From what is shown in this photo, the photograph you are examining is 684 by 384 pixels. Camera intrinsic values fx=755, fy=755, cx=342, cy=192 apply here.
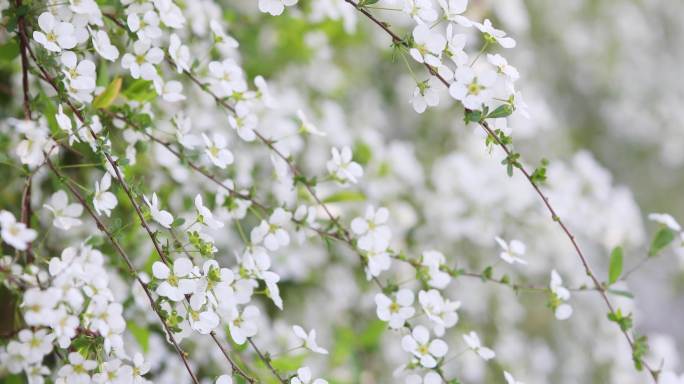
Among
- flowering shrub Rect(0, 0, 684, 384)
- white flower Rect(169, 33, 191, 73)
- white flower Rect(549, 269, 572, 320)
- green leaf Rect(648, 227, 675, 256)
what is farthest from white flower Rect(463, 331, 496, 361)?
white flower Rect(169, 33, 191, 73)

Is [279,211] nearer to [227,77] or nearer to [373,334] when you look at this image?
[227,77]

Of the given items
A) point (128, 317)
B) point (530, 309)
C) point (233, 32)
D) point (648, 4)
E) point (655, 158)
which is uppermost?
point (648, 4)

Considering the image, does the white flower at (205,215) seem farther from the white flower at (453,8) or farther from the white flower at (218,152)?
the white flower at (453,8)

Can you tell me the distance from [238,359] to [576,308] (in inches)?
47.5

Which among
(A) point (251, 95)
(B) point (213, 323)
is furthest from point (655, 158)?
(B) point (213, 323)

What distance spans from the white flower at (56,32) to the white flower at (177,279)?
0.23 meters

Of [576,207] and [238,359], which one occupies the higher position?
[576,207]

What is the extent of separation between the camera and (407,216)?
151cm

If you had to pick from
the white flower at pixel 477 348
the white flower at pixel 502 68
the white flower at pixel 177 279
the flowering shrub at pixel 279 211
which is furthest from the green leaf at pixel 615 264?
the white flower at pixel 177 279

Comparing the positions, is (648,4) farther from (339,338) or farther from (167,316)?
(167,316)

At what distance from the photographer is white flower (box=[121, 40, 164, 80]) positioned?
787 mm

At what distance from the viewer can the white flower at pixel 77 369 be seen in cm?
69

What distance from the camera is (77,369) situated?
696 millimetres

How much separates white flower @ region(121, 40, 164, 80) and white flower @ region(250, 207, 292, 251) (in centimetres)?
20
